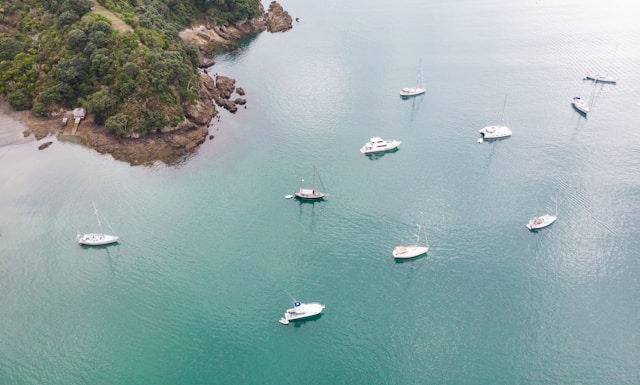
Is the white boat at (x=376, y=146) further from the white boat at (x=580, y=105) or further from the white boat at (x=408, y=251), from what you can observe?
the white boat at (x=580, y=105)

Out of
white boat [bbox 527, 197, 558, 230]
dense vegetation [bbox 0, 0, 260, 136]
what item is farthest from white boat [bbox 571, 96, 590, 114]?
dense vegetation [bbox 0, 0, 260, 136]

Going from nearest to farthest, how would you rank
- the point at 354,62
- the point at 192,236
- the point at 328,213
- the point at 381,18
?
the point at 192,236 < the point at 328,213 < the point at 354,62 < the point at 381,18

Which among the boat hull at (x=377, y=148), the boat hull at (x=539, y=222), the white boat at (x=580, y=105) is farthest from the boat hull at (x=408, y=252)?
the white boat at (x=580, y=105)

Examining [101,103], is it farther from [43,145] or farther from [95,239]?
[95,239]

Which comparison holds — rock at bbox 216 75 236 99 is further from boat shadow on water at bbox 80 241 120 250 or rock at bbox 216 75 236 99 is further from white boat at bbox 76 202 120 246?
boat shadow on water at bbox 80 241 120 250

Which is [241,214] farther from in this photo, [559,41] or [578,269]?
[559,41]

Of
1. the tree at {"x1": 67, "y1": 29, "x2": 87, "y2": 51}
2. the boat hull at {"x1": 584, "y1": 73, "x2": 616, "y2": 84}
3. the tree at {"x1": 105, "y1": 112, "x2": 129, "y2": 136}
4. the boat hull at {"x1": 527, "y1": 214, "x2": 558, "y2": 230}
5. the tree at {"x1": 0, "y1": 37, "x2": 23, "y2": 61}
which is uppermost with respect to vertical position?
the tree at {"x1": 67, "y1": 29, "x2": 87, "y2": 51}

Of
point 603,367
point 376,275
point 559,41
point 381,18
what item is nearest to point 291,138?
point 376,275
